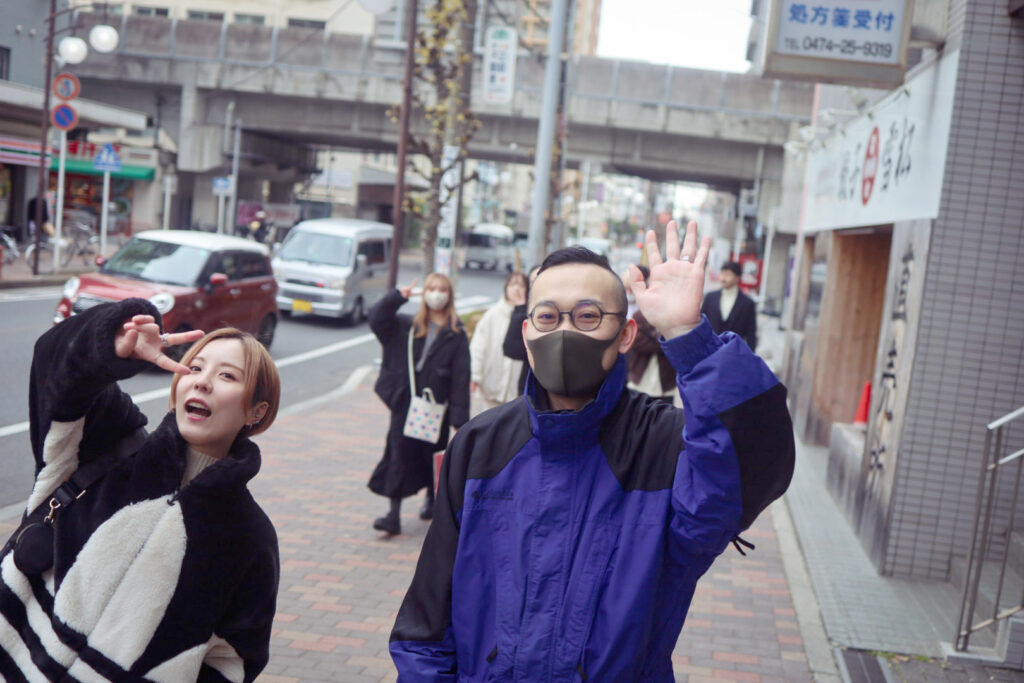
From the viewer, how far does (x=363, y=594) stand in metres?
6.00

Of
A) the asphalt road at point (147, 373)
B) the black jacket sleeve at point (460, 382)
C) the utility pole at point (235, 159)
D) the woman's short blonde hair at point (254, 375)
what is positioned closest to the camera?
the woman's short blonde hair at point (254, 375)

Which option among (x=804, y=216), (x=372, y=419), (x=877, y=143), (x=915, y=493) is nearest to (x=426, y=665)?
(x=915, y=493)

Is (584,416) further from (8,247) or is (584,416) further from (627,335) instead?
(8,247)

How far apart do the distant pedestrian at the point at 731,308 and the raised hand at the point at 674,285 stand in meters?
7.03

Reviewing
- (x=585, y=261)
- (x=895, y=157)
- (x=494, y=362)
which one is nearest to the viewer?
(x=585, y=261)

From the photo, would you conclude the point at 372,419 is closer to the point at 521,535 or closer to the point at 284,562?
the point at 284,562

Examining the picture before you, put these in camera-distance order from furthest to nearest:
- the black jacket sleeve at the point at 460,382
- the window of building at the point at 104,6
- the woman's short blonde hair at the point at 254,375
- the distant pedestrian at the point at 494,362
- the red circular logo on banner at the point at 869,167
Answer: the window of building at the point at 104,6 < the red circular logo on banner at the point at 869,167 < the distant pedestrian at the point at 494,362 < the black jacket sleeve at the point at 460,382 < the woman's short blonde hair at the point at 254,375

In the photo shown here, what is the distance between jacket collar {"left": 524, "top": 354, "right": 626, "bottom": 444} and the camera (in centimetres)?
221

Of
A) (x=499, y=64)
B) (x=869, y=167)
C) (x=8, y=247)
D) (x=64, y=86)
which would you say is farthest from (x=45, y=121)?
(x=869, y=167)

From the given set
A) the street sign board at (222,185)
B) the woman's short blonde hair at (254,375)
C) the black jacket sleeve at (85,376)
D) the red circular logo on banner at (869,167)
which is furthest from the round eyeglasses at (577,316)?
the street sign board at (222,185)

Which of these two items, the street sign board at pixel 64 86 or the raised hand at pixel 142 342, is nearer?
the raised hand at pixel 142 342

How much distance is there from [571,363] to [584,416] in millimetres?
117

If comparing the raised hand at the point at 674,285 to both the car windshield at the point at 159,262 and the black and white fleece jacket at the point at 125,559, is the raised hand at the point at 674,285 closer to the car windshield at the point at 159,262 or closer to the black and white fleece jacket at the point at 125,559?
the black and white fleece jacket at the point at 125,559

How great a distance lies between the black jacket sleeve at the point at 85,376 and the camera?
2.46 m
